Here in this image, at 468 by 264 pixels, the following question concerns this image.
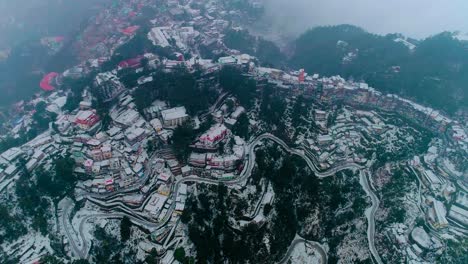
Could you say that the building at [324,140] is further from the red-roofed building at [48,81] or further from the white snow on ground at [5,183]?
the red-roofed building at [48,81]

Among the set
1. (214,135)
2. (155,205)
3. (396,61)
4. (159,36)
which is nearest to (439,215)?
(214,135)

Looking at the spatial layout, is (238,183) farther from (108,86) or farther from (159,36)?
(159,36)

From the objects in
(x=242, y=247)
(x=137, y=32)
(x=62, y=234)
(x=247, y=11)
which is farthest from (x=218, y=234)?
(x=247, y=11)

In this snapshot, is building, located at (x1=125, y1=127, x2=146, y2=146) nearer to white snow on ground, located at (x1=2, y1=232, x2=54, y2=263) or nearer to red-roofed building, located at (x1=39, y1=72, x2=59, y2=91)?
white snow on ground, located at (x1=2, y1=232, x2=54, y2=263)

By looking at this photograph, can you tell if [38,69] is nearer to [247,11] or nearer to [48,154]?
[48,154]

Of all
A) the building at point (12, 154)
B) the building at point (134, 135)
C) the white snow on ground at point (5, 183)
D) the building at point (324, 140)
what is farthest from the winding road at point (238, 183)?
the building at point (12, 154)

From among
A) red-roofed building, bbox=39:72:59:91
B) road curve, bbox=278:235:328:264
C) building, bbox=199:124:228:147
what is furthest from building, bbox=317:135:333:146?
red-roofed building, bbox=39:72:59:91

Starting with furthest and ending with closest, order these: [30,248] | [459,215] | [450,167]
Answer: [450,167] → [459,215] → [30,248]
